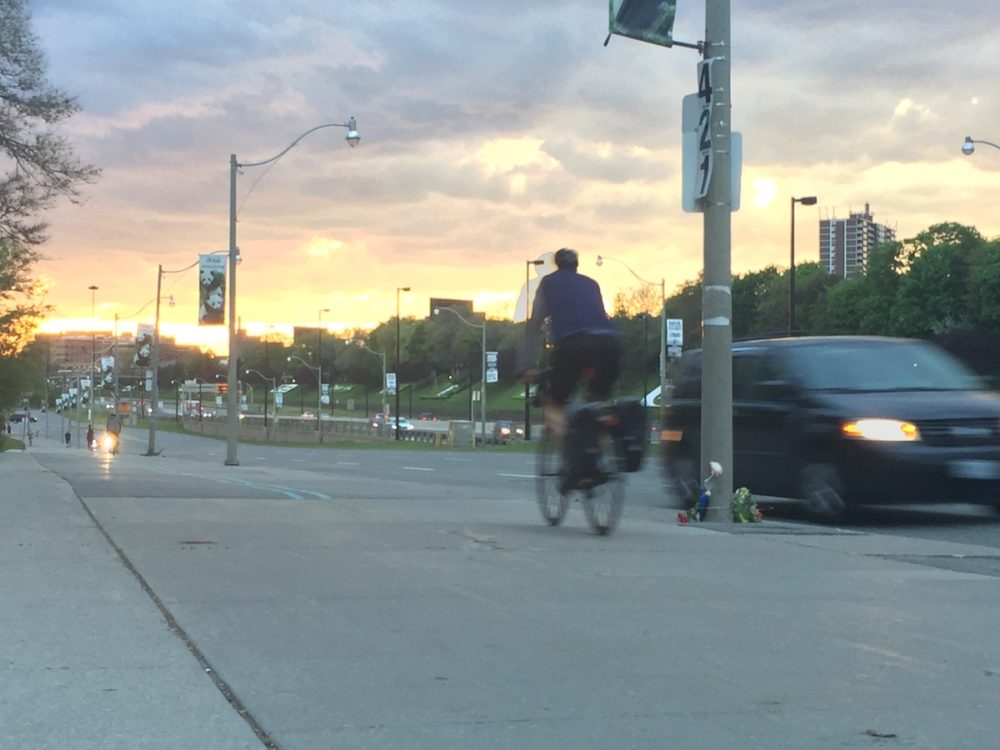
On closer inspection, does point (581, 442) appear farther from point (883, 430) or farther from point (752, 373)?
point (752, 373)

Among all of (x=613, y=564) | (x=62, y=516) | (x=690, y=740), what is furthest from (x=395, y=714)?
(x=62, y=516)

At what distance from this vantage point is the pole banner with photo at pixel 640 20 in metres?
10.1

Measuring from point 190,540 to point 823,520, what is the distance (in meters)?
6.09

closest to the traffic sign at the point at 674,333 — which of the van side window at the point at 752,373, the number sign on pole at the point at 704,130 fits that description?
the van side window at the point at 752,373

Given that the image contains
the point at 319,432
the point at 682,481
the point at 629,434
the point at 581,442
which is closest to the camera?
the point at 629,434

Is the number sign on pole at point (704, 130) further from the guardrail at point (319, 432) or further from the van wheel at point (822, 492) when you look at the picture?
the guardrail at point (319, 432)

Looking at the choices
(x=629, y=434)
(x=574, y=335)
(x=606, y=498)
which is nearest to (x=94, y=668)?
(x=574, y=335)

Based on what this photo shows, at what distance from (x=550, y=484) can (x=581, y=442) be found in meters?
0.83

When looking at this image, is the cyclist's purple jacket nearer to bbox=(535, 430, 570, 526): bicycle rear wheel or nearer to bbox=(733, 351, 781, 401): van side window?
bbox=(535, 430, 570, 526): bicycle rear wheel

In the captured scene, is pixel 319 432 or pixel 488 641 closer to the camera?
pixel 488 641

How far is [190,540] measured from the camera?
786cm

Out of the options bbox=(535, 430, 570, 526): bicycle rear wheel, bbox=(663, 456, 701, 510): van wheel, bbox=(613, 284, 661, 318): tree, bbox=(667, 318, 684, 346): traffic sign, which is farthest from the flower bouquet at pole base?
bbox=(613, 284, 661, 318): tree

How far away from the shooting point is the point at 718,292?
32.6 feet

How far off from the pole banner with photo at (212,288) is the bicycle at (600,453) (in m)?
25.6
